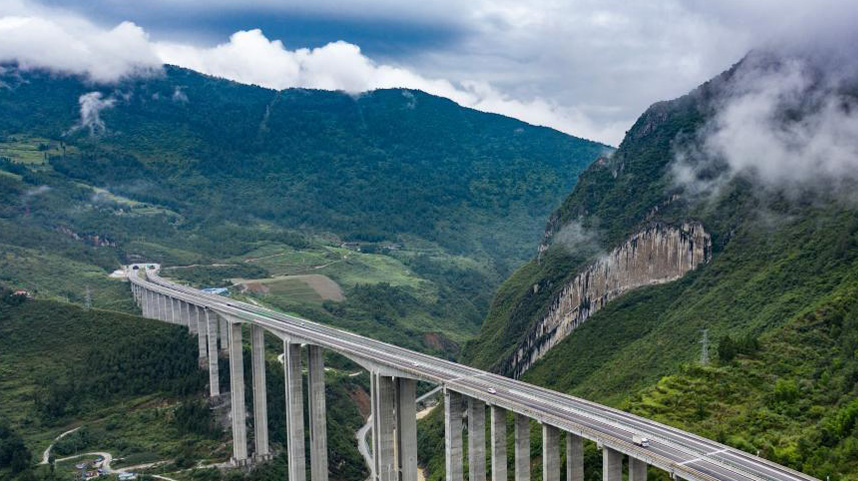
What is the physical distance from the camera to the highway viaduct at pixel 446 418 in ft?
182

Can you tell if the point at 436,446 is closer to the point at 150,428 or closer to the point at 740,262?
the point at 150,428

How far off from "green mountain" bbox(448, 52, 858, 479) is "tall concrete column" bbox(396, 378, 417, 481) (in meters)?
20.7

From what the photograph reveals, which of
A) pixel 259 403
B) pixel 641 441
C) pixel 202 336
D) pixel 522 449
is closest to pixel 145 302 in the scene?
pixel 202 336

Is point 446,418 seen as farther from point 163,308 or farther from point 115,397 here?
point 163,308

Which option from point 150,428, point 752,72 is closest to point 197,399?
point 150,428

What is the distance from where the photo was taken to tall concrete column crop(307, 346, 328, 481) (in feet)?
319

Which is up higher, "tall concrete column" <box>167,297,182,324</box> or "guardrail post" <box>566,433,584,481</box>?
"guardrail post" <box>566,433,584,481</box>

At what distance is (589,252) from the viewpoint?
531ft

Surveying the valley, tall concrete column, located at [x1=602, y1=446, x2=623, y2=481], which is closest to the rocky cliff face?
the valley

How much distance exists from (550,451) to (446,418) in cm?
1321

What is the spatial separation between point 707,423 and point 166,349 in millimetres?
80643

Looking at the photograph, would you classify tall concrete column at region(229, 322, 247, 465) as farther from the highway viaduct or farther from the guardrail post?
the guardrail post

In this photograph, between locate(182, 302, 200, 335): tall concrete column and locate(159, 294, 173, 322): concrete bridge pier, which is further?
locate(159, 294, 173, 322): concrete bridge pier

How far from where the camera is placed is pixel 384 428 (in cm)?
8225
